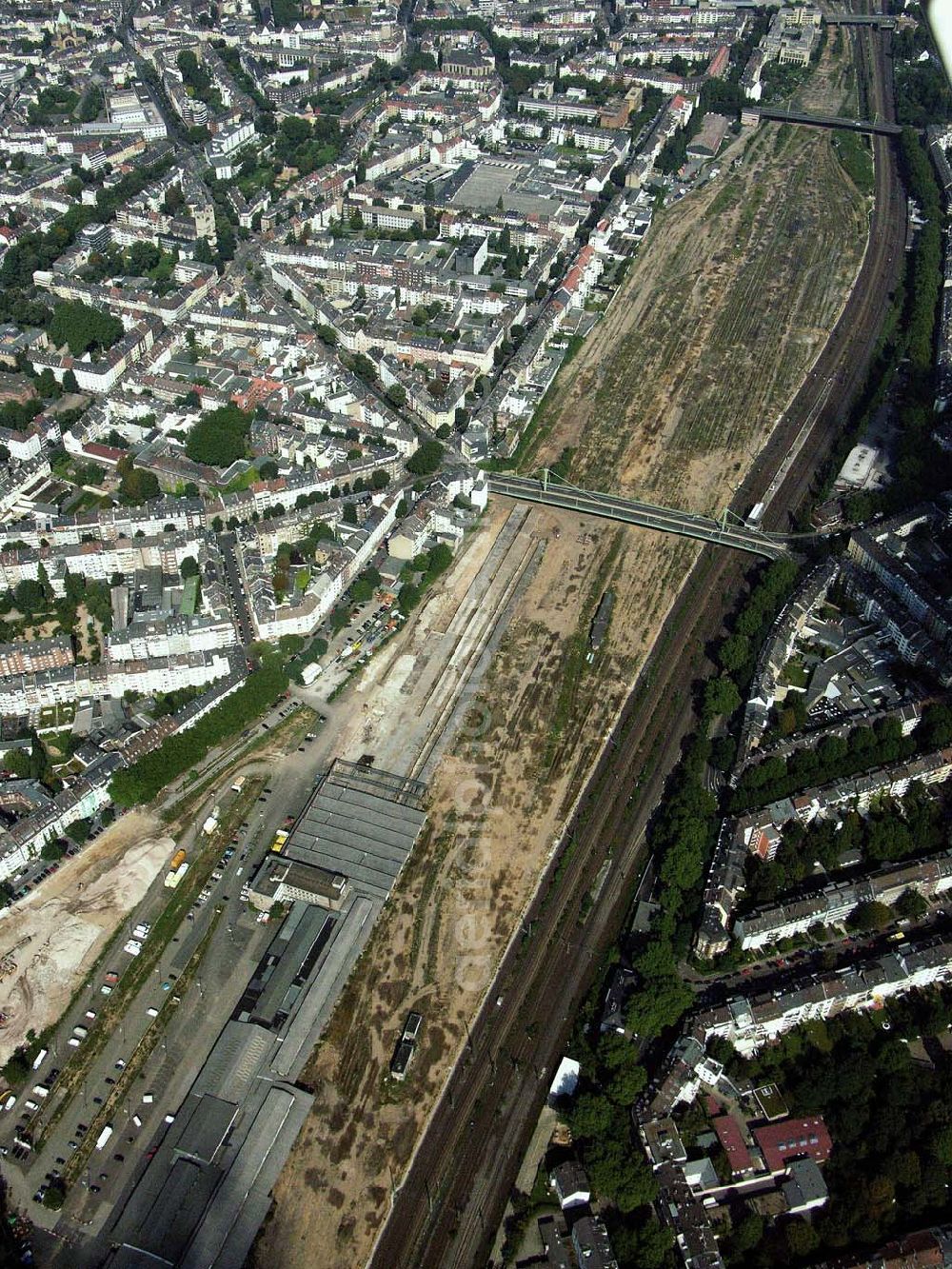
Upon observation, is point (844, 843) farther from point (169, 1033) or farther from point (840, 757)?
point (169, 1033)

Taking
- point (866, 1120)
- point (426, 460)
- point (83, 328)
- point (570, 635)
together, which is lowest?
point (866, 1120)

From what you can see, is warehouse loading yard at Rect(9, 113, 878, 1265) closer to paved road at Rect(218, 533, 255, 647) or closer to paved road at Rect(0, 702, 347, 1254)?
paved road at Rect(0, 702, 347, 1254)

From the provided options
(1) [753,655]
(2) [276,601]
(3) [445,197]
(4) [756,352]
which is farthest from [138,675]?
(3) [445,197]

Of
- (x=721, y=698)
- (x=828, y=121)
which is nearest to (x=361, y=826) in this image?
(x=721, y=698)

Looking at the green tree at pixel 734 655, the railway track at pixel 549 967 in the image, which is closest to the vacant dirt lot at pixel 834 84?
the railway track at pixel 549 967

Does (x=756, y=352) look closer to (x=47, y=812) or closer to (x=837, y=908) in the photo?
(x=837, y=908)
